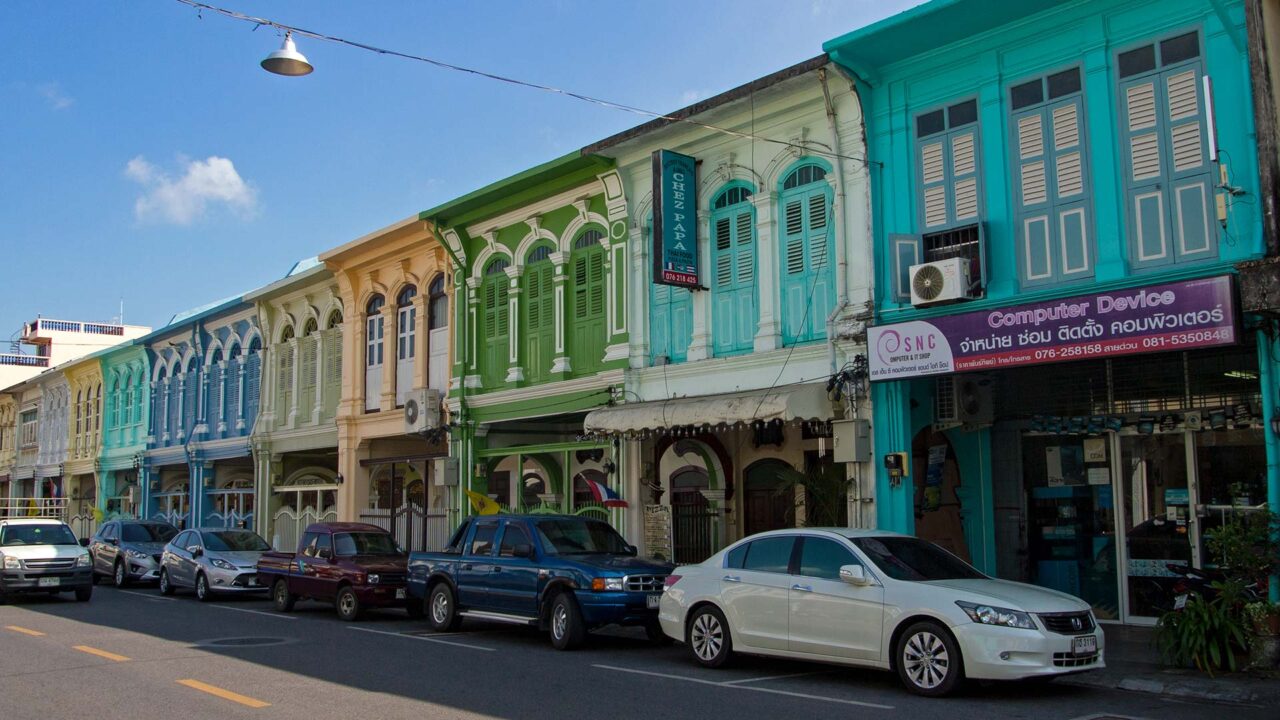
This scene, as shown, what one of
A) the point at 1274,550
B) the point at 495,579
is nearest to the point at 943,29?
the point at 1274,550

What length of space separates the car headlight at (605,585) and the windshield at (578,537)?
1.16 metres

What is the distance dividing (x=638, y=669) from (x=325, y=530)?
30.3ft

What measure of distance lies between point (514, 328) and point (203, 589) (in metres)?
7.96

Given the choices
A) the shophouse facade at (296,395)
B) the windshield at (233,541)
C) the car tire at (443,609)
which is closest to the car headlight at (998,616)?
the car tire at (443,609)

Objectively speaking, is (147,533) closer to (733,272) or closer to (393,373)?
(393,373)

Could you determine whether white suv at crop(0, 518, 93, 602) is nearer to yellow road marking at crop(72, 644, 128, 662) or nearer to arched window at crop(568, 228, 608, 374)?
yellow road marking at crop(72, 644, 128, 662)

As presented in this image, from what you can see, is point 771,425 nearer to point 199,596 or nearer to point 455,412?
point 455,412

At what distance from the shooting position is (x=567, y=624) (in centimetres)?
1370

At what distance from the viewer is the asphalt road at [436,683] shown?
9.41 metres

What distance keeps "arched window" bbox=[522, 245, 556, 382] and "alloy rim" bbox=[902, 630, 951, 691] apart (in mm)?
12265

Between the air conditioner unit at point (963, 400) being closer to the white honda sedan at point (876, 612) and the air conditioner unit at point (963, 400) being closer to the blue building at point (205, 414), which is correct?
the white honda sedan at point (876, 612)

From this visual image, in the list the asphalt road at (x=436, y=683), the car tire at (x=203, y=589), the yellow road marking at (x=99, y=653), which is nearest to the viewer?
the asphalt road at (x=436, y=683)

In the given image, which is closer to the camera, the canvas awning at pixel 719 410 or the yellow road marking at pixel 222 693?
the yellow road marking at pixel 222 693

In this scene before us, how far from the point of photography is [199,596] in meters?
22.1
